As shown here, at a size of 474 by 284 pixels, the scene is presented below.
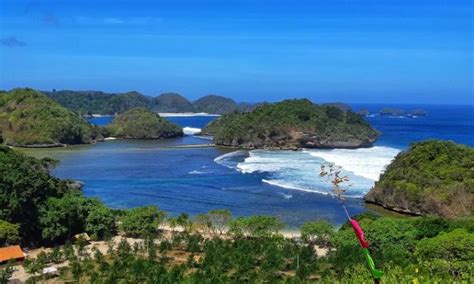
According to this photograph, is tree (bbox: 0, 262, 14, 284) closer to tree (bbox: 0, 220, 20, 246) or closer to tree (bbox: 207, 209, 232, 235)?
tree (bbox: 0, 220, 20, 246)

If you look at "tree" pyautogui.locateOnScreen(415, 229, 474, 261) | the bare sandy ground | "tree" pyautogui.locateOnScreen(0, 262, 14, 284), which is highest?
"tree" pyautogui.locateOnScreen(415, 229, 474, 261)

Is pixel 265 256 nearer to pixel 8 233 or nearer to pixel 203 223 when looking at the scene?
pixel 203 223

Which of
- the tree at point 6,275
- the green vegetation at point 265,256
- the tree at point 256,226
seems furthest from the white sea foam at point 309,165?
the tree at point 6,275

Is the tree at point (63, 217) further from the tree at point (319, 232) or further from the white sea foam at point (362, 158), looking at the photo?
the white sea foam at point (362, 158)

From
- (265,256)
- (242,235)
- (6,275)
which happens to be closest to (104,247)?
(242,235)

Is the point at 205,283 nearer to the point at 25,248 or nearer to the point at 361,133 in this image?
the point at 25,248

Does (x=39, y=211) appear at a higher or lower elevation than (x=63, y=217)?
higher

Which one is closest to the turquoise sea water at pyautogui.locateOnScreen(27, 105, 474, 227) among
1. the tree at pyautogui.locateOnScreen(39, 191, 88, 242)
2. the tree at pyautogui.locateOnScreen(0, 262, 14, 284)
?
the tree at pyautogui.locateOnScreen(39, 191, 88, 242)
